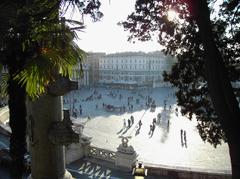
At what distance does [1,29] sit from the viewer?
3.43 m

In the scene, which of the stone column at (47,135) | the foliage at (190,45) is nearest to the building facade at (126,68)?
the foliage at (190,45)

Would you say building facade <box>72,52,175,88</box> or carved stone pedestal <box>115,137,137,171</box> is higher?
building facade <box>72,52,175,88</box>

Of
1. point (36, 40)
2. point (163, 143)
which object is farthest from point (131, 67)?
point (36, 40)

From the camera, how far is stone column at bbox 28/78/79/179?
556cm

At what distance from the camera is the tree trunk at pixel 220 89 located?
548cm

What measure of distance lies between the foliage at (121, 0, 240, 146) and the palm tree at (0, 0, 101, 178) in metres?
3.18

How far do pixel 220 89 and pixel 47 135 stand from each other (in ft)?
9.11

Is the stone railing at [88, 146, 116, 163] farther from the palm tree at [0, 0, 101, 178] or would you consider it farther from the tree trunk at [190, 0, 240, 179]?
the palm tree at [0, 0, 101, 178]

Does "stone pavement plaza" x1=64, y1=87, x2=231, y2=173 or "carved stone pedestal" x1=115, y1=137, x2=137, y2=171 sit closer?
"carved stone pedestal" x1=115, y1=137, x2=137, y2=171

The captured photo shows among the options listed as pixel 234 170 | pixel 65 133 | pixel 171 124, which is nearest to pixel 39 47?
pixel 65 133

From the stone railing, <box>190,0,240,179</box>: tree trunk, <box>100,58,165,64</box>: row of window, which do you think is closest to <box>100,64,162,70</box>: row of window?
<box>100,58,165,64</box>: row of window

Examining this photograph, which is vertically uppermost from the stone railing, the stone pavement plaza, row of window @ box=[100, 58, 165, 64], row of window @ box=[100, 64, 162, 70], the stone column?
row of window @ box=[100, 58, 165, 64]

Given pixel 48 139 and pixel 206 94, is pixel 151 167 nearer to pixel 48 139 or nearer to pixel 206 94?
pixel 206 94

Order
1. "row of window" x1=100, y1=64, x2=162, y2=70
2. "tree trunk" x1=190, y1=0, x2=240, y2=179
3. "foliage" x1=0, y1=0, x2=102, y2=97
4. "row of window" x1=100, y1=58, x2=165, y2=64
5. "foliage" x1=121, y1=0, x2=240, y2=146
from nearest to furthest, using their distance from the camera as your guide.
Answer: "foliage" x1=0, y1=0, x2=102, y2=97, "tree trunk" x1=190, y1=0, x2=240, y2=179, "foliage" x1=121, y1=0, x2=240, y2=146, "row of window" x1=100, y1=64, x2=162, y2=70, "row of window" x1=100, y1=58, x2=165, y2=64
